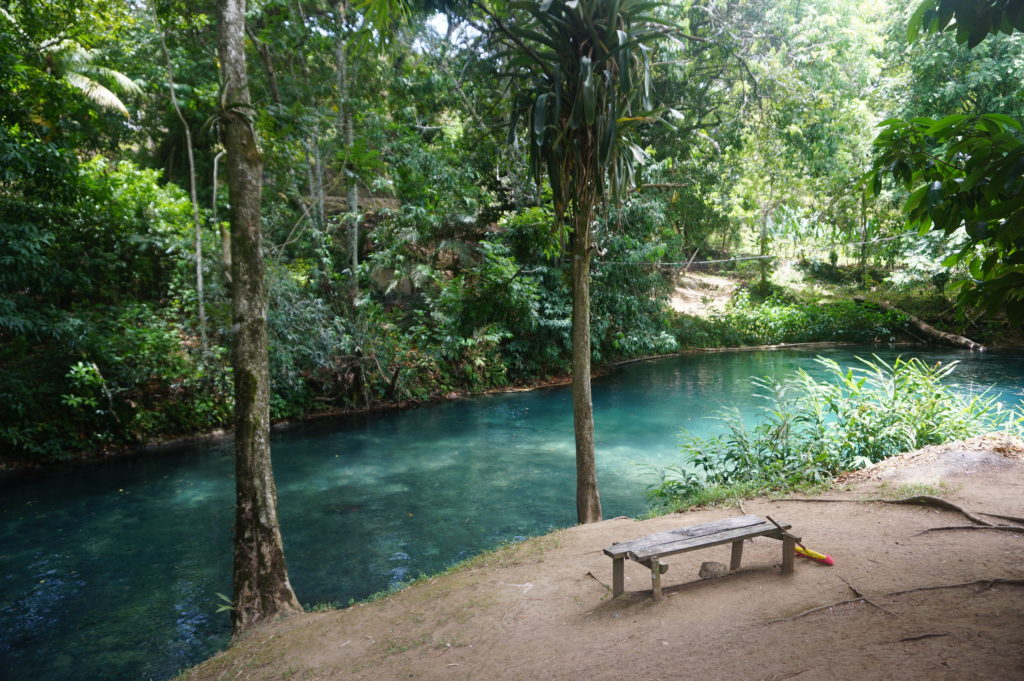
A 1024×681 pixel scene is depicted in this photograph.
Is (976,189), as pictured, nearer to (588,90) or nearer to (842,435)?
(588,90)

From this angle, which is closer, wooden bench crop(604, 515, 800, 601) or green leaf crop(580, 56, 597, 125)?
wooden bench crop(604, 515, 800, 601)

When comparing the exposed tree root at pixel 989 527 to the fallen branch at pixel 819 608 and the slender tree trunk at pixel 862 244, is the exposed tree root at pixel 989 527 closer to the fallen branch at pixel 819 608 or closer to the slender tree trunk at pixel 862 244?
the fallen branch at pixel 819 608

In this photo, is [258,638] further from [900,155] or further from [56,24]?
[56,24]

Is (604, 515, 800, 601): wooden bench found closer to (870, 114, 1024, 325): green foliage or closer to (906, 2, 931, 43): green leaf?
(870, 114, 1024, 325): green foliage

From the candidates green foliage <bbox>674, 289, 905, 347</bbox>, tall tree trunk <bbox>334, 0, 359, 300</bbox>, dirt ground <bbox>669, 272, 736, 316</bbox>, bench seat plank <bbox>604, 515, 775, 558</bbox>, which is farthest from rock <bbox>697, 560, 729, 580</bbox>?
dirt ground <bbox>669, 272, 736, 316</bbox>

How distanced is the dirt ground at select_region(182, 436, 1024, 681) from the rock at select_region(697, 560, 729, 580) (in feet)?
0.23

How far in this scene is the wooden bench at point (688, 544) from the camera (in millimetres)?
3328

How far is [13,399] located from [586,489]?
28.5ft

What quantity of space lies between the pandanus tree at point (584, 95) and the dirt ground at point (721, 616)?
2.79 m

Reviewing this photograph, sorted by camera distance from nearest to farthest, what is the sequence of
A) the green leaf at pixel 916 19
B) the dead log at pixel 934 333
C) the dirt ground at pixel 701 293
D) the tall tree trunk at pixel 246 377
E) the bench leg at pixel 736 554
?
the green leaf at pixel 916 19
the bench leg at pixel 736 554
the tall tree trunk at pixel 246 377
the dead log at pixel 934 333
the dirt ground at pixel 701 293

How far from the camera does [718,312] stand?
2148 cm

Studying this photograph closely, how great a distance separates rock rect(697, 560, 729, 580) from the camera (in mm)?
3656

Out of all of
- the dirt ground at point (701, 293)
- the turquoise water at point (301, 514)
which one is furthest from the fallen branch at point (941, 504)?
the dirt ground at point (701, 293)

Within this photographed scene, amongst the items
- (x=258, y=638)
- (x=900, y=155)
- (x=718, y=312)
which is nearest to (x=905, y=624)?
(x=900, y=155)
